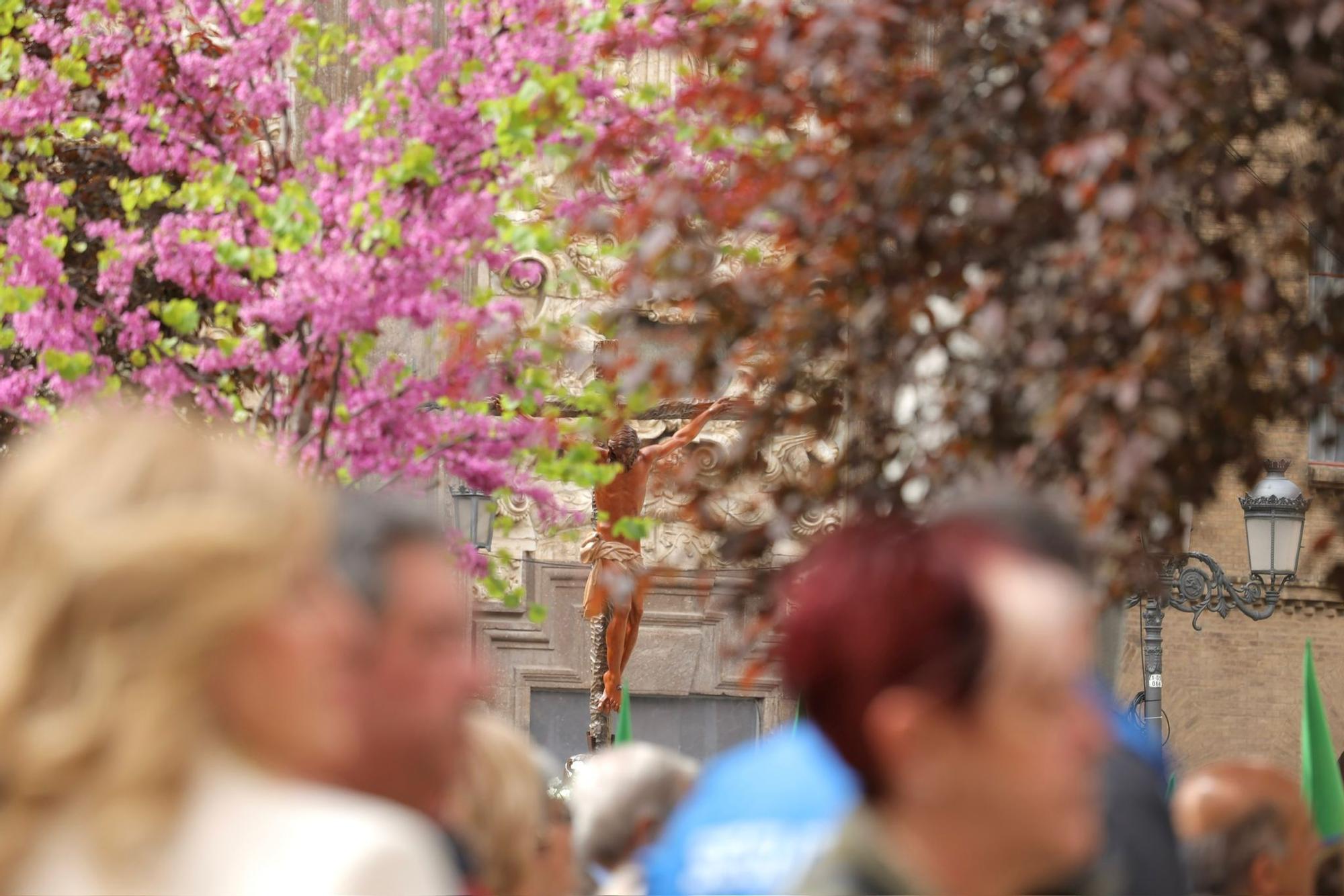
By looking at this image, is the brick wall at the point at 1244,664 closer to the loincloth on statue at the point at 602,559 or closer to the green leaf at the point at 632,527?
the loincloth on statue at the point at 602,559

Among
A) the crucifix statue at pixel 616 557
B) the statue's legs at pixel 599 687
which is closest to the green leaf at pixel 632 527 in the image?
the crucifix statue at pixel 616 557

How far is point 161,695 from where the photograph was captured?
1.60 m

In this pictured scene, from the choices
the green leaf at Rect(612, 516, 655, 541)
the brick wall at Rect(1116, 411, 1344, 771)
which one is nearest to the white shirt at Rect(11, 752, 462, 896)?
the green leaf at Rect(612, 516, 655, 541)

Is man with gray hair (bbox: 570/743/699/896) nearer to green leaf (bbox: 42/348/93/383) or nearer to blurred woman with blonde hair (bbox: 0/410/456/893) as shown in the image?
blurred woman with blonde hair (bbox: 0/410/456/893)

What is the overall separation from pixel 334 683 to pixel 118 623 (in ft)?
1.01

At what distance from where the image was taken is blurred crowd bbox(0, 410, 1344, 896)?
1.60 meters

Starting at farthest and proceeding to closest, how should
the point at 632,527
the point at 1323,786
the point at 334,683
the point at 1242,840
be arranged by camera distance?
the point at 632,527, the point at 1323,786, the point at 1242,840, the point at 334,683

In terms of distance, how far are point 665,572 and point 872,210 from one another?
1.06 m

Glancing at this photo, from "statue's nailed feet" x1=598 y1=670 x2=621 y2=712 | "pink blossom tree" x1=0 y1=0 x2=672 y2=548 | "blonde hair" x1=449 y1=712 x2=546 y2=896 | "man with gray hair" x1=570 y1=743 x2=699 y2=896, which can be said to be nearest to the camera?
"blonde hair" x1=449 y1=712 x2=546 y2=896

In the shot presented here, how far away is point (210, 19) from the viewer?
1138cm

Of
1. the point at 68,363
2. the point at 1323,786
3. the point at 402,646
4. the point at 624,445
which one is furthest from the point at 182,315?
the point at 402,646

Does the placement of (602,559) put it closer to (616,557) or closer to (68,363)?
(616,557)

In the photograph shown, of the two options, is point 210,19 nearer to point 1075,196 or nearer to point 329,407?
point 329,407

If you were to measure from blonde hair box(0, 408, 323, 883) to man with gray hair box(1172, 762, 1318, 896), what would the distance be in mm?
2663
